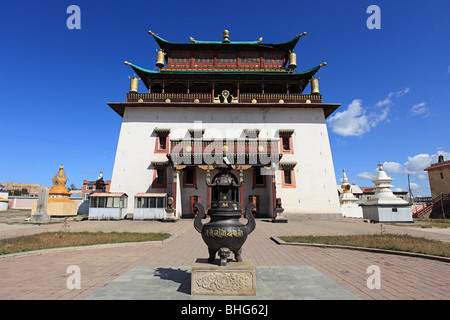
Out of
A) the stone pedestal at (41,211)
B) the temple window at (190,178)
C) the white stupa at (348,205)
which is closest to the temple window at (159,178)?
the temple window at (190,178)

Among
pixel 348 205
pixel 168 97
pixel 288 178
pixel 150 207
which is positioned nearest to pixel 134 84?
pixel 168 97

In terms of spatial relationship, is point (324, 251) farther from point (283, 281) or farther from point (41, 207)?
point (41, 207)

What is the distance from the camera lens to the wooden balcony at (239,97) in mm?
25878

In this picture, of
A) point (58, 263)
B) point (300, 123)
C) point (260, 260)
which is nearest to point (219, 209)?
point (260, 260)

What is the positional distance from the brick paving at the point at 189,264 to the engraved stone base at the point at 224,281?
68.3 inches

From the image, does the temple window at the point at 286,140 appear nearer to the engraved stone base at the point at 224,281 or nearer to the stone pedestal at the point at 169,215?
the stone pedestal at the point at 169,215

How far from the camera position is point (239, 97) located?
87.1ft

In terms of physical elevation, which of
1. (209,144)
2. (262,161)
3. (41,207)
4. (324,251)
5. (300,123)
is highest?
(300,123)

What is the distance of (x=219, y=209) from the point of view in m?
4.52

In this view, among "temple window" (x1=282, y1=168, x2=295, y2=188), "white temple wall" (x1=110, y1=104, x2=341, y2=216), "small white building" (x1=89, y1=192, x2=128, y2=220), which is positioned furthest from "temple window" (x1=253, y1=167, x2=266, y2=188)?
"small white building" (x1=89, y1=192, x2=128, y2=220)

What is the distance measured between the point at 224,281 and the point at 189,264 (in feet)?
7.75

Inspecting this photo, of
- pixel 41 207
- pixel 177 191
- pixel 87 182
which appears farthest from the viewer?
pixel 87 182

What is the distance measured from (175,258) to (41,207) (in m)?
18.0

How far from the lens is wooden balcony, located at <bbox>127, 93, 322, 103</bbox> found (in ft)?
84.9
